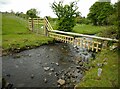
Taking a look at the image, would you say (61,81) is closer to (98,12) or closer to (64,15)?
(64,15)

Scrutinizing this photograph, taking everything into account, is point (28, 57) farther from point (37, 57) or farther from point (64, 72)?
point (64, 72)

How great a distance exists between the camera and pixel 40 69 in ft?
39.9

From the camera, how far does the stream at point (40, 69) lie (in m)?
9.91

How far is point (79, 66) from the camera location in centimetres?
1287

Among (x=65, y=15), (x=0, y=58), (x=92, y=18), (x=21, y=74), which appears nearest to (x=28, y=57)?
(x=0, y=58)

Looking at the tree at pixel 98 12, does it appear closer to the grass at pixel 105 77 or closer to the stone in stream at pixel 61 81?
the grass at pixel 105 77

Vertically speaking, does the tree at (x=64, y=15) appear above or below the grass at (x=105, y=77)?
above

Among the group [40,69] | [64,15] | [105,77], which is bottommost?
[40,69]

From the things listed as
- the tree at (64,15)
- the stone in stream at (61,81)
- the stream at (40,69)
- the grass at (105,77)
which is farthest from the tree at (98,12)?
the stone in stream at (61,81)

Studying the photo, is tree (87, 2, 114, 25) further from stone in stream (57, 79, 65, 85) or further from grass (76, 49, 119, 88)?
stone in stream (57, 79, 65, 85)

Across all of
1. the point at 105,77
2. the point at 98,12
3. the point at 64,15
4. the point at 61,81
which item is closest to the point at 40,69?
the point at 61,81

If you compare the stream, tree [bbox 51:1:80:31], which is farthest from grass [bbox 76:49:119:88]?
tree [bbox 51:1:80:31]

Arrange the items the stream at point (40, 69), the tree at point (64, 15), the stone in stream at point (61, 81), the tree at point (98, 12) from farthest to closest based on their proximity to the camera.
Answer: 1. the tree at point (98, 12)
2. the tree at point (64, 15)
3. the stream at point (40, 69)
4. the stone in stream at point (61, 81)

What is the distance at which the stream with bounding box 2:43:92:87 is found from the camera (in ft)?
32.5
